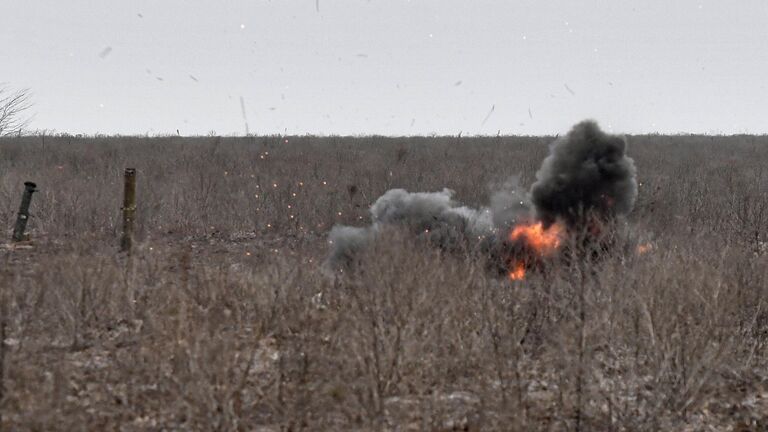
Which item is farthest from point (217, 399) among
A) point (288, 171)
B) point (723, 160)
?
point (723, 160)

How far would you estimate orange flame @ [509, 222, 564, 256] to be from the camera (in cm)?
1324

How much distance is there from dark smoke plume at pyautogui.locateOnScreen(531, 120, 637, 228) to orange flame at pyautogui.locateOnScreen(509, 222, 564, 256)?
41cm

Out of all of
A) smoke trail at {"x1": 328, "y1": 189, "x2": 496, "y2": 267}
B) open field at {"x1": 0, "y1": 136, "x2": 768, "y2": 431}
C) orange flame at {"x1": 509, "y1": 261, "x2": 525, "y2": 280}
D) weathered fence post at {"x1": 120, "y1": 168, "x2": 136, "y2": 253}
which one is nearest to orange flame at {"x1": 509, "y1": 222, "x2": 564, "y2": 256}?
orange flame at {"x1": 509, "y1": 261, "x2": 525, "y2": 280}

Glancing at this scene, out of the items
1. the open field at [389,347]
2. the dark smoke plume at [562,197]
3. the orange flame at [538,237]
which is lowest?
the open field at [389,347]

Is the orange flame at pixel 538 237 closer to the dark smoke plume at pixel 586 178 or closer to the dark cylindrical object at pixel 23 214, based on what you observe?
the dark smoke plume at pixel 586 178

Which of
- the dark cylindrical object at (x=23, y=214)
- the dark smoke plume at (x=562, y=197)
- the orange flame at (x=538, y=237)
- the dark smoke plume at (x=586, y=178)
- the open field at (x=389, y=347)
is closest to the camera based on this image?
the open field at (x=389, y=347)

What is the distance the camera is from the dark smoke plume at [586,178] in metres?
15.1

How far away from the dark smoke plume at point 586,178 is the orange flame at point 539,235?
0.41 meters

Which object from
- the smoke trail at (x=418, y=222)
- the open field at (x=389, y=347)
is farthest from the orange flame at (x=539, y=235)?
the open field at (x=389, y=347)

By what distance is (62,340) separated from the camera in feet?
26.6

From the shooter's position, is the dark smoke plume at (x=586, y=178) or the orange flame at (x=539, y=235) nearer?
the orange flame at (x=539, y=235)

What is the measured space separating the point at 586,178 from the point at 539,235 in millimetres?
1929

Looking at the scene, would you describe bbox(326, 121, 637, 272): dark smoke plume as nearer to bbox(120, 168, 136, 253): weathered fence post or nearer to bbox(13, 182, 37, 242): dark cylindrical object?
bbox(120, 168, 136, 253): weathered fence post

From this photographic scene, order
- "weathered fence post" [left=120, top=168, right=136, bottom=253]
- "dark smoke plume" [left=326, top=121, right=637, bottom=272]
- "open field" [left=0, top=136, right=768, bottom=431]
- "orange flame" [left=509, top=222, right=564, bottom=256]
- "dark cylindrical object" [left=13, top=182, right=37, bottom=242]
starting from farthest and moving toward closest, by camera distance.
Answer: "dark cylindrical object" [left=13, top=182, right=37, bottom=242]
"dark smoke plume" [left=326, top=121, right=637, bottom=272]
"weathered fence post" [left=120, top=168, right=136, bottom=253]
"orange flame" [left=509, top=222, right=564, bottom=256]
"open field" [left=0, top=136, right=768, bottom=431]
